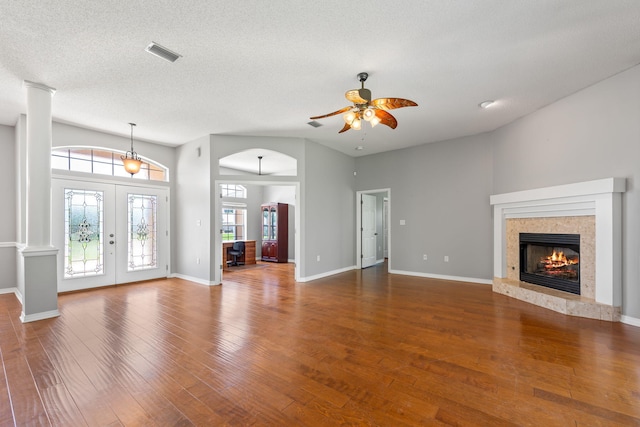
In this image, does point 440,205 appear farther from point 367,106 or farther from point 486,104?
point 367,106

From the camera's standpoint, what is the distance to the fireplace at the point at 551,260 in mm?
4008

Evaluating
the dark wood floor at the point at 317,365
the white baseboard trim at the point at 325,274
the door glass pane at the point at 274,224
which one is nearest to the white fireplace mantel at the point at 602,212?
the dark wood floor at the point at 317,365

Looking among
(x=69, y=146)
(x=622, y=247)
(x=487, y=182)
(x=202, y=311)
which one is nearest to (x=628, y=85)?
(x=622, y=247)

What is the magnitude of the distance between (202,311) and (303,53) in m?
3.61

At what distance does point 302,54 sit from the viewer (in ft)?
9.62

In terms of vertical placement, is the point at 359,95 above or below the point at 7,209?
above

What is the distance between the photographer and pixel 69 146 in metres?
5.07

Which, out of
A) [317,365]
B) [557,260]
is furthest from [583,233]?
[317,365]

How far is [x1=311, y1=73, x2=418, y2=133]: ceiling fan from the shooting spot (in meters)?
2.94

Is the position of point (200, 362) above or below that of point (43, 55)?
below

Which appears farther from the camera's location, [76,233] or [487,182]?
[487,182]

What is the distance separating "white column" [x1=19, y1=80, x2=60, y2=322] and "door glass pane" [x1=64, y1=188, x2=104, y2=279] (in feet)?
5.19

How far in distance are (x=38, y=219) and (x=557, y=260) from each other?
7587mm

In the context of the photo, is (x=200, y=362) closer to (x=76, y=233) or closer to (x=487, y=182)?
(x=76, y=233)
